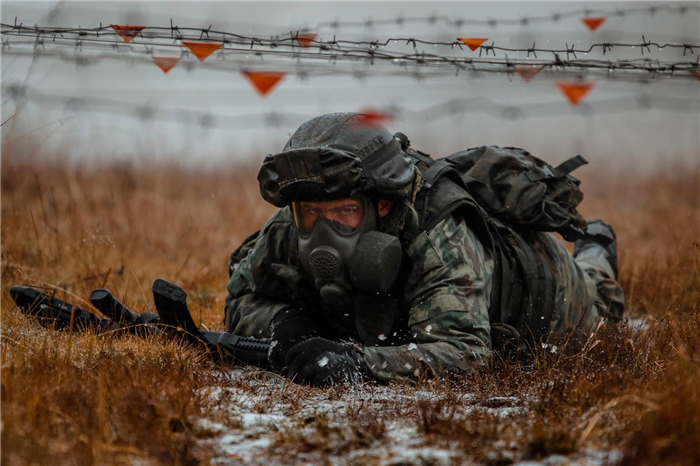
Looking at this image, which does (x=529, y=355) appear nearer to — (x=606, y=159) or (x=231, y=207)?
(x=231, y=207)

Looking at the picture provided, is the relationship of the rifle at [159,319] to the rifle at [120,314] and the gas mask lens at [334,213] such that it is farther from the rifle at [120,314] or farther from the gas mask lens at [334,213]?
the gas mask lens at [334,213]

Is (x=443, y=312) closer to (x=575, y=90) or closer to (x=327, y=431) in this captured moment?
(x=327, y=431)

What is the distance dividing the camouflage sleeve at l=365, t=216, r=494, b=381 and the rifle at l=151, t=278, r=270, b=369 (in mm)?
737

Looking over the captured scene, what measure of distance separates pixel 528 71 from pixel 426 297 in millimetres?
1504

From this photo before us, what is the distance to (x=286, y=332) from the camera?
4043 millimetres

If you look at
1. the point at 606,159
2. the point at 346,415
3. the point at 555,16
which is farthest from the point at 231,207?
the point at 606,159

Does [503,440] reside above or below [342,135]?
below

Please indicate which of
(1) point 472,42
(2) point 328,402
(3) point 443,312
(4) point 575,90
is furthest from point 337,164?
(4) point 575,90

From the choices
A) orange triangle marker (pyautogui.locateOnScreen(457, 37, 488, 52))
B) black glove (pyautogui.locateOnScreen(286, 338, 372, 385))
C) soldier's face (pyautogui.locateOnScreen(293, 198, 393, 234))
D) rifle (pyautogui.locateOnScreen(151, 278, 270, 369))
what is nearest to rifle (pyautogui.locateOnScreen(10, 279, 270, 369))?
rifle (pyautogui.locateOnScreen(151, 278, 270, 369))

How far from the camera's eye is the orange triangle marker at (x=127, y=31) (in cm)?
412

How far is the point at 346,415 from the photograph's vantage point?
3027mm

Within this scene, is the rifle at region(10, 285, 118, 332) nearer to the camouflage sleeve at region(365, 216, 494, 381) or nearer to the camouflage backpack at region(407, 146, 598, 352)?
the camouflage sleeve at region(365, 216, 494, 381)

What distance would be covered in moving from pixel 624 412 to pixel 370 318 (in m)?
1.49

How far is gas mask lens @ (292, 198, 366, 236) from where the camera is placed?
12.3ft
